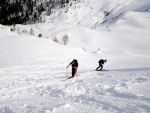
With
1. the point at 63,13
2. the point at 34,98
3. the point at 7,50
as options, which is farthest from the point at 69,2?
the point at 34,98

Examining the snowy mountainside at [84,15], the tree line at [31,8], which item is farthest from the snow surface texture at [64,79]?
the snowy mountainside at [84,15]

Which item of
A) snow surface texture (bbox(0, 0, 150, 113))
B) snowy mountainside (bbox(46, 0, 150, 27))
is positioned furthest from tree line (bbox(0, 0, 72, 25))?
snow surface texture (bbox(0, 0, 150, 113))

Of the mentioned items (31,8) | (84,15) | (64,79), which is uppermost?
(31,8)

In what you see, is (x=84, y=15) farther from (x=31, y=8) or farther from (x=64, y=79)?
(x=64, y=79)

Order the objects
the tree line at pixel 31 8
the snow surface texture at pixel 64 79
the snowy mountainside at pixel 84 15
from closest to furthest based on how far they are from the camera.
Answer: the snow surface texture at pixel 64 79
the tree line at pixel 31 8
the snowy mountainside at pixel 84 15

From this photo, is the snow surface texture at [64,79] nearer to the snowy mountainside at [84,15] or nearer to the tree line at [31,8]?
the tree line at [31,8]

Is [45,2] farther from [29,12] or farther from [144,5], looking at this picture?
[144,5]

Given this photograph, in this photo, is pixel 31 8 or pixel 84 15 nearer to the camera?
pixel 31 8

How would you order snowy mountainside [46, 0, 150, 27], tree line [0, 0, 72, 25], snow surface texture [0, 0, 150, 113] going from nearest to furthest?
snow surface texture [0, 0, 150, 113], tree line [0, 0, 72, 25], snowy mountainside [46, 0, 150, 27]

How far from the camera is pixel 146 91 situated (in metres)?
10.1

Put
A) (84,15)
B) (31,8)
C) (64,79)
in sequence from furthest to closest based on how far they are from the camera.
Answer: (84,15) → (31,8) → (64,79)

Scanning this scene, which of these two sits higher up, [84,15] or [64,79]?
[84,15]

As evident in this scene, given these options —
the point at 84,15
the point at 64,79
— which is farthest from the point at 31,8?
the point at 64,79

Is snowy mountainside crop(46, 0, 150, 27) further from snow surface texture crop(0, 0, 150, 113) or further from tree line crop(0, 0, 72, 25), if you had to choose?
snow surface texture crop(0, 0, 150, 113)
